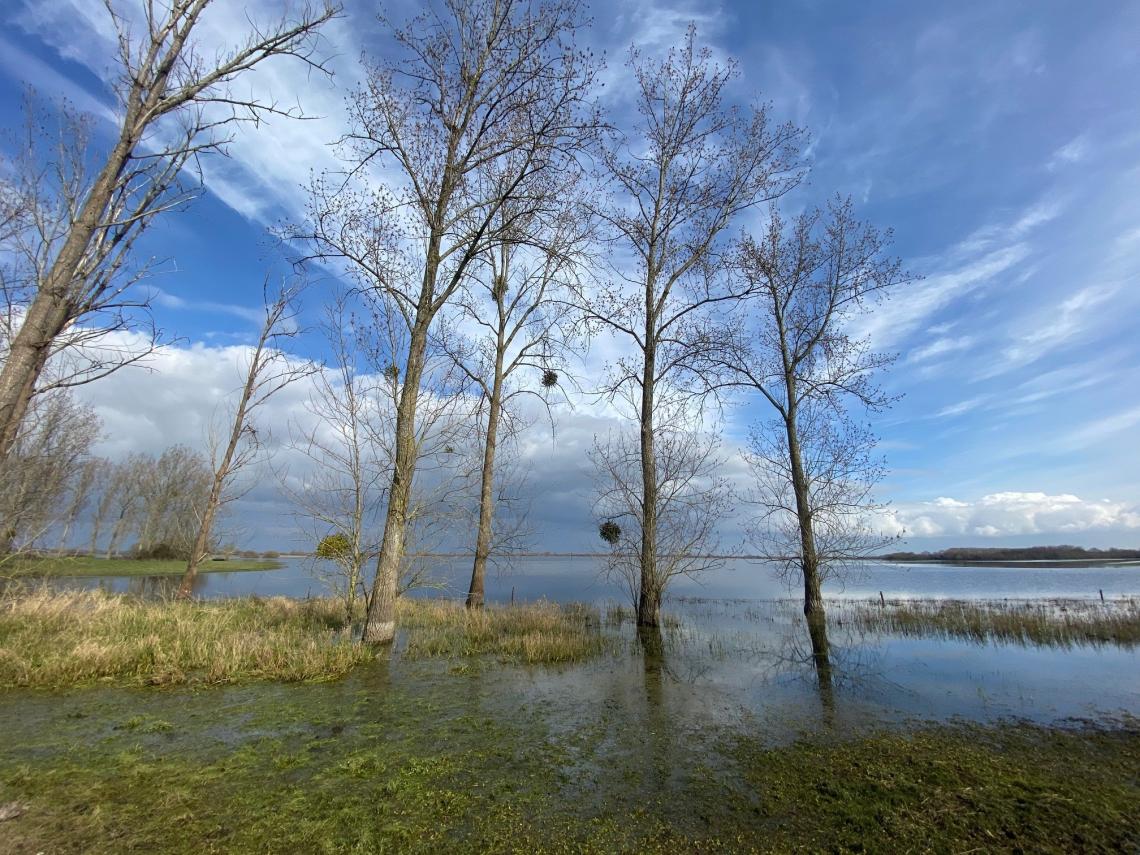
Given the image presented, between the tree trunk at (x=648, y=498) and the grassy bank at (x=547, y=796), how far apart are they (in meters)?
8.92

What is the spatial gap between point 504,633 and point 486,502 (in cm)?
623

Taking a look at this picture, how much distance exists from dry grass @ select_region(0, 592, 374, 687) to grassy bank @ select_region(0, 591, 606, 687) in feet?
0.05

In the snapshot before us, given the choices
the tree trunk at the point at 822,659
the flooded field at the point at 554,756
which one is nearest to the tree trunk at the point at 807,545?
the tree trunk at the point at 822,659

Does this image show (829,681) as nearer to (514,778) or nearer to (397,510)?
(514,778)

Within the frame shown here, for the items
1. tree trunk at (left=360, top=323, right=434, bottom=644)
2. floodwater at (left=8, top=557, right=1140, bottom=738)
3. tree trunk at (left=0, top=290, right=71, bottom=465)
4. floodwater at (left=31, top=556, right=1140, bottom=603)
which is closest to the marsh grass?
floodwater at (left=8, top=557, right=1140, bottom=738)

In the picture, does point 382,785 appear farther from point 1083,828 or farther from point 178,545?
point 178,545

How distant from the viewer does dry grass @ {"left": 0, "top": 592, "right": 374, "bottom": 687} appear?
7176 mm

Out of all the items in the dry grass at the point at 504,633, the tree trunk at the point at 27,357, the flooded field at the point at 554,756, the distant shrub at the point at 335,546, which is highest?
the tree trunk at the point at 27,357

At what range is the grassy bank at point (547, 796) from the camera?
11.1 ft

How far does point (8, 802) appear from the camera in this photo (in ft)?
11.8

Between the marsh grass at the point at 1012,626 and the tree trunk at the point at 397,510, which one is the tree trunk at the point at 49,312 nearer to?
the tree trunk at the point at 397,510

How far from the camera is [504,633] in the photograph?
12.4 metres

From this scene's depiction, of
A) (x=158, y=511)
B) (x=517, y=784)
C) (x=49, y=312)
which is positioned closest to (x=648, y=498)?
(x=517, y=784)

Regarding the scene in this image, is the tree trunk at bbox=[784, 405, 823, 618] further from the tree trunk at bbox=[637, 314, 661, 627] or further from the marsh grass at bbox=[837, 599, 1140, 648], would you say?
the tree trunk at bbox=[637, 314, 661, 627]
